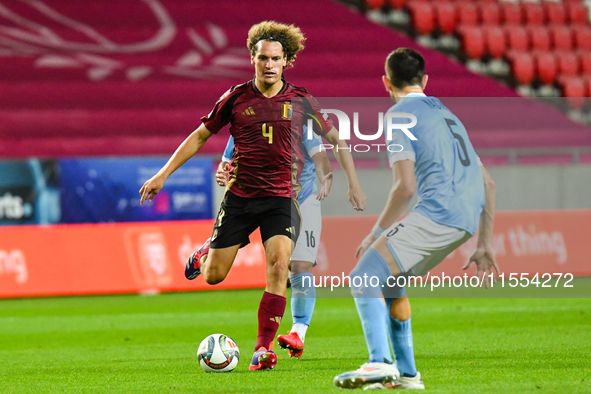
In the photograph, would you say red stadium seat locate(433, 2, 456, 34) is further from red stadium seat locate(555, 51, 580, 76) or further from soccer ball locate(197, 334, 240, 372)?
soccer ball locate(197, 334, 240, 372)

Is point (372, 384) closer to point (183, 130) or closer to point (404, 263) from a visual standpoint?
point (404, 263)

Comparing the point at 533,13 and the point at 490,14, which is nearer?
the point at 490,14

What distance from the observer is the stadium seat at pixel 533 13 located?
1822cm

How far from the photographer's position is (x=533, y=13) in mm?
18266

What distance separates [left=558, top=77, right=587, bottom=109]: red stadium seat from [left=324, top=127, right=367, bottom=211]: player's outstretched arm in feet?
41.6

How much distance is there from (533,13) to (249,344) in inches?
551

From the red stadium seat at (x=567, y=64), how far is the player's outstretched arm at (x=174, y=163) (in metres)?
13.9

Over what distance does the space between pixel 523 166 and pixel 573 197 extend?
921mm

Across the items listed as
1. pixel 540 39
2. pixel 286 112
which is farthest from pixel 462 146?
pixel 540 39

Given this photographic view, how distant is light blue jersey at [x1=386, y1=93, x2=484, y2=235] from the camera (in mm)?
3828

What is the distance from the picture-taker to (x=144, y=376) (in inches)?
193

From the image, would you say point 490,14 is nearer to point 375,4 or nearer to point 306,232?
point 375,4

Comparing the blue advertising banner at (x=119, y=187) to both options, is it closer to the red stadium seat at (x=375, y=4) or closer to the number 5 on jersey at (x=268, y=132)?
the red stadium seat at (x=375, y=4)

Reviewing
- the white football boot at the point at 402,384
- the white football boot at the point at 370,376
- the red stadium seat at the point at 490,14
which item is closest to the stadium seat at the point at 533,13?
the red stadium seat at the point at 490,14
